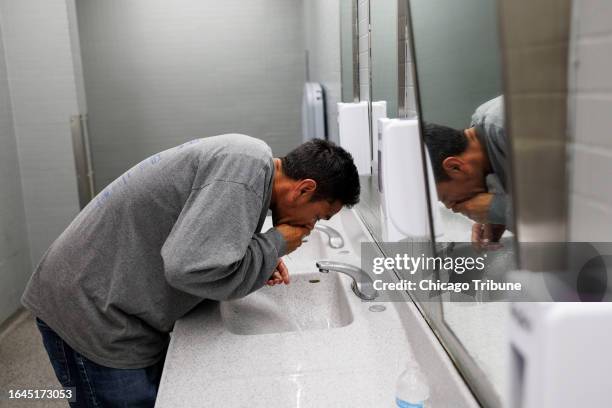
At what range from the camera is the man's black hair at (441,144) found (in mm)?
684

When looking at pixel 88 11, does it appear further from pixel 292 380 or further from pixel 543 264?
pixel 543 264

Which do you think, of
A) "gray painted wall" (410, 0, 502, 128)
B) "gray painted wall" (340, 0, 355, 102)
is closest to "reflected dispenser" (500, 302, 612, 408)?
"gray painted wall" (410, 0, 502, 128)

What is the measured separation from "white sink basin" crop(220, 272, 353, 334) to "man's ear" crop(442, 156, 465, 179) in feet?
3.03

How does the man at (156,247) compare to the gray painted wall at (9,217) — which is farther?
the gray painted wall at (9,217)

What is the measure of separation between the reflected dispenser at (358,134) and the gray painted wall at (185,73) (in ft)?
8.04

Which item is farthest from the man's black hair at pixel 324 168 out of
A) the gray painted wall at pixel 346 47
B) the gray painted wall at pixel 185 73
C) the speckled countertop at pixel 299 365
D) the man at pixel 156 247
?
the gray painted wall at pixel 185 73

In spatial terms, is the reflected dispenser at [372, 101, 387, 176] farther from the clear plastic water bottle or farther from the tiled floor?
the tiled floor

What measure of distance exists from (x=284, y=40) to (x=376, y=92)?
2.69 metres

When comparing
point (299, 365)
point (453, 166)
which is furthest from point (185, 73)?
point (453, 166)

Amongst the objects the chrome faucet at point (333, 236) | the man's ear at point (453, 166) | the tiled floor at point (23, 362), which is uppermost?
the man's ear at point (453, 166)

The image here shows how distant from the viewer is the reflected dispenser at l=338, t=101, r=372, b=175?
1.90m

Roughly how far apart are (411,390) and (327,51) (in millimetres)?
2264

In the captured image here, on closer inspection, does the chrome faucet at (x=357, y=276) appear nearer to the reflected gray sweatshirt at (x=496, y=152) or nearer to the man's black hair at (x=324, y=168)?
the man's black hair at (x=324, y=168)

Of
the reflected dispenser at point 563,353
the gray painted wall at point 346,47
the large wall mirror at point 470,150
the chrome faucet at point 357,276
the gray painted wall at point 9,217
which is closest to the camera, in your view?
the reflected dispenser at point 563,353
